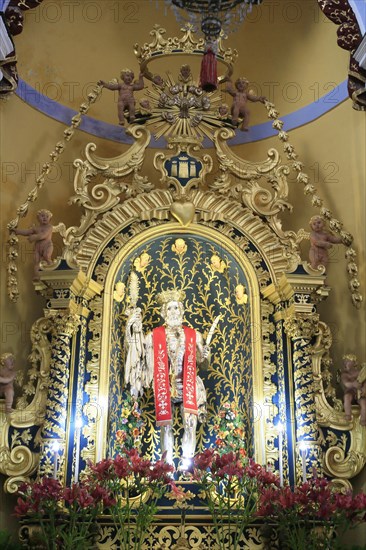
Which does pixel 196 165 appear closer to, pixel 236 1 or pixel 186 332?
pixel 186 332

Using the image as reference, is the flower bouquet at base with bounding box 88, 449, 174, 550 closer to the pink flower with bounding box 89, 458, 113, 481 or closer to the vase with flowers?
the pink flower with bounding box 89, 458, 113, 481

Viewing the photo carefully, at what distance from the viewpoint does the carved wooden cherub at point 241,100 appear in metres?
10.5

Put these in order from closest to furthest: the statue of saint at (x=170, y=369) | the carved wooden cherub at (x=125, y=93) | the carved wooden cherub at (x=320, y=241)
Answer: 1. the statue of saint at (x=170, y=369)
2. the carved wooden cherub at (x=320, y=241)
3. the carved wooden cherub at (x=125, y=93)

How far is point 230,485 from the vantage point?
304 inches

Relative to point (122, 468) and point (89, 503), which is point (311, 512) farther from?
point (89, 503)

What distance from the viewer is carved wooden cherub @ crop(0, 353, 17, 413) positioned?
916cm

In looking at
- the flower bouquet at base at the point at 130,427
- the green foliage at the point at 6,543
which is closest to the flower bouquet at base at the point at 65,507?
the green foliage at the point at 6,543

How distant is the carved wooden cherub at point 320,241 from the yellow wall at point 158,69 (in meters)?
0.46

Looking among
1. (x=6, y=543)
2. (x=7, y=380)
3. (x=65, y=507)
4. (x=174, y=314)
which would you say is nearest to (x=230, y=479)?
(x=65, y=507)

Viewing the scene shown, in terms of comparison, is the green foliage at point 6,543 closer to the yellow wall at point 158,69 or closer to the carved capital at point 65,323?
the carved capital at point 65,323

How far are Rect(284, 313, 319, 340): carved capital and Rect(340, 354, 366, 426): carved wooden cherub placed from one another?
51cm

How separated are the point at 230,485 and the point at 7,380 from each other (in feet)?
9.43

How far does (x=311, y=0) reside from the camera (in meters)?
11.8

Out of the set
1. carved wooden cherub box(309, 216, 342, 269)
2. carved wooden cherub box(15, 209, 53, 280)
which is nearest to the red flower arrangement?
carved wooden cherub box(15, 209, 53, 280)
